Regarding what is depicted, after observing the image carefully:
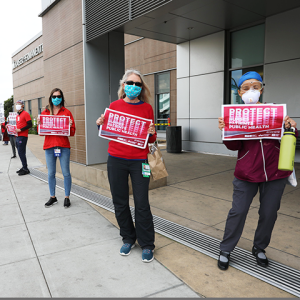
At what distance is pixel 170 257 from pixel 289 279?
3.88ft

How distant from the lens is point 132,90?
313cm

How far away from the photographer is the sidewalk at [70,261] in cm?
255

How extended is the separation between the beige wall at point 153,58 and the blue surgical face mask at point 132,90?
13.8 m

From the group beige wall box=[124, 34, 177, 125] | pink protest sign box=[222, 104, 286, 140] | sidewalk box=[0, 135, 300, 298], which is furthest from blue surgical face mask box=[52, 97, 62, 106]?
beige wall box=[124, 34, 177, 125]

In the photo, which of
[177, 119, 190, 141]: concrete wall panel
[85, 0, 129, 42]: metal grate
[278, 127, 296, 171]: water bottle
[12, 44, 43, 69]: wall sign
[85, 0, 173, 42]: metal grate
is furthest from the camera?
[12, 44, 43, 69]: wall sign

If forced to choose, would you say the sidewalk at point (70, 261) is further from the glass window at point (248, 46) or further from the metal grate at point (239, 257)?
the glass window at point (248, 46)

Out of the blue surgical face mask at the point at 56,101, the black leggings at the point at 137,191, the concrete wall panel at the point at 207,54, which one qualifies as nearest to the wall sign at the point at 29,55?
the concrete wall panel at the point at 207,54

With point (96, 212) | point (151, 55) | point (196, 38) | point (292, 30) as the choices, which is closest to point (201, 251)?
point (96, 212)

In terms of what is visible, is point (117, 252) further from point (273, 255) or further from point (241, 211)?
point (273, 255)

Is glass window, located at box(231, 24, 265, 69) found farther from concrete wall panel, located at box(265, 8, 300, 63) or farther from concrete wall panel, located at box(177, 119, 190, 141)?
concrete wall panel, located at box(177, 119, 190, 141)

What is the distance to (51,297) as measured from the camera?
2.44 m

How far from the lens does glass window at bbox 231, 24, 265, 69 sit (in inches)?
358

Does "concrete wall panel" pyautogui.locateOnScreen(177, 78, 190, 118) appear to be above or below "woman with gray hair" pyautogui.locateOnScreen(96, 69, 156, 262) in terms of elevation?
above

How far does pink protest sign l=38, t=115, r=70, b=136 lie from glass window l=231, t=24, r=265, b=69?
6902mm
